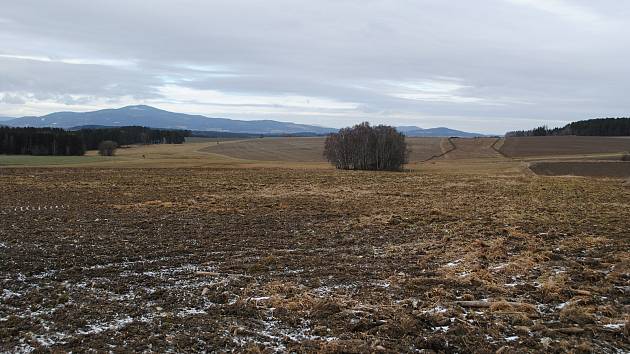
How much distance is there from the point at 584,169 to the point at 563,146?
4421 cm

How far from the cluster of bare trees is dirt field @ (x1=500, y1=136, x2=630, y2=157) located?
31.6 meters

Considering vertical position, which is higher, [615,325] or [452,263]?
[615,325]

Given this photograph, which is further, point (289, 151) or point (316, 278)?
point (289, 151)

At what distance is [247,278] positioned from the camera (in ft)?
33.7

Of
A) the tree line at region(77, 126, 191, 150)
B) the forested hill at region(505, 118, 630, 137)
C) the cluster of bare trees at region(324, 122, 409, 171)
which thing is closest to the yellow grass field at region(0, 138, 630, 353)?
the cluster of bare trees at region(324, 122, 409, 171)

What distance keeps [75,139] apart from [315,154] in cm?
5387

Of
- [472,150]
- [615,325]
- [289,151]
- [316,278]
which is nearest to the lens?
[615,325]

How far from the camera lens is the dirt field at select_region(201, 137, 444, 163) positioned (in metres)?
105

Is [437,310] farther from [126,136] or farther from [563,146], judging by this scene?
[126,136]

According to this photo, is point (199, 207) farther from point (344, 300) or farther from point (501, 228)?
point (344, 300)

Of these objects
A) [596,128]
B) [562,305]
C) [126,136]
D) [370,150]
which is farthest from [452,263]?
[596,128]

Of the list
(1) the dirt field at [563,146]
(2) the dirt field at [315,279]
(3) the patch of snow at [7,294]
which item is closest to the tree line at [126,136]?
(1) the dirt field at [563,146]

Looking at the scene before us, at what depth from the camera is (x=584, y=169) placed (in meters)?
64.7

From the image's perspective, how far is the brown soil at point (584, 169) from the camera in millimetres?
59531
